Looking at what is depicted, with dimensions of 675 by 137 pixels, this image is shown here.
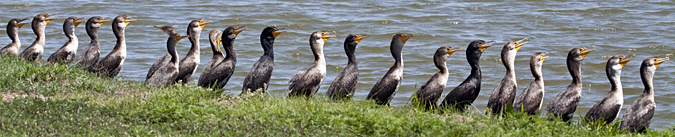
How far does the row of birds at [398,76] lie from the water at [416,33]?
160 centimetres

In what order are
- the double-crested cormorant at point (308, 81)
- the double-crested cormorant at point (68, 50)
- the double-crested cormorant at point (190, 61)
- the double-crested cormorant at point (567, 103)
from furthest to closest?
the double-crested cormorant at point (68, 50) → the double-crested cormorant at point (190, 61) → the double-crested cormorant at point (308, 81) → the double-crested cormorant at point (567, 103)

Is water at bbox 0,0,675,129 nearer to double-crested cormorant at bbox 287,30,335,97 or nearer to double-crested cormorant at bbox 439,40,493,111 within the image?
double-crested cormorant at bbox 287,30,335,97

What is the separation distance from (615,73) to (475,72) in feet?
4.67

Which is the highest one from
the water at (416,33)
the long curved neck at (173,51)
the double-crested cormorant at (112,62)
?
the long curved neck at (173,51)

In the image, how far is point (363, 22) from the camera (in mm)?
18062

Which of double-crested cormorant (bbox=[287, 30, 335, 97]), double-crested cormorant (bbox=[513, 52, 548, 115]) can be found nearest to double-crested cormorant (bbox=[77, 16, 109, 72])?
double-crested cormorant (bbox=[287, 30, 335, 97])

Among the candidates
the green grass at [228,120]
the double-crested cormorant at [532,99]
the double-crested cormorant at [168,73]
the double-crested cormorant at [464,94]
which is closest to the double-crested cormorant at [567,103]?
the double-crested cormorant at [532,99]

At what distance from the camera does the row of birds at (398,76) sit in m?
8.42

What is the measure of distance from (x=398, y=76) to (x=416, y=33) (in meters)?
7.78

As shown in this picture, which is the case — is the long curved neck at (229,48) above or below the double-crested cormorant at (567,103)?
above

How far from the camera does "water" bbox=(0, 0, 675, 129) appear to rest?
13266 millimetres

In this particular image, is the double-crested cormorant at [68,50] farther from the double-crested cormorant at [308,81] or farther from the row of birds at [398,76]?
the double-crested cormorant at [308,81]

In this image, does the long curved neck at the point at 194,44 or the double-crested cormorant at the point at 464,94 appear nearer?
the double-crested cormorant at the point at 464,94

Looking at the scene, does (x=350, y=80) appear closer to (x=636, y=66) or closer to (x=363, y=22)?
(x=636, y=66)
